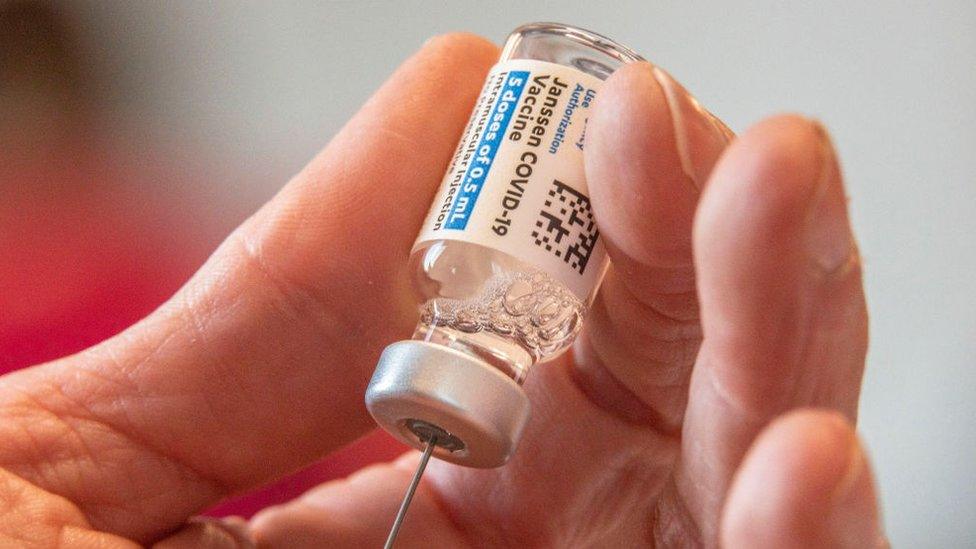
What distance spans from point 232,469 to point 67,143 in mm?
894

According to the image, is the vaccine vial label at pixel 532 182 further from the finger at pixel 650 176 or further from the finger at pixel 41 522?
the finger at pixel 41 522

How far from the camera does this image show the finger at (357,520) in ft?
2.76

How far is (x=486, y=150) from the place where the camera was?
0.65m

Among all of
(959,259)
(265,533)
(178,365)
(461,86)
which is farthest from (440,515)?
(959,259)

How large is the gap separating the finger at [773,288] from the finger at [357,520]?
33 centimetres

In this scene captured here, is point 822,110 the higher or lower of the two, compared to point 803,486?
higher

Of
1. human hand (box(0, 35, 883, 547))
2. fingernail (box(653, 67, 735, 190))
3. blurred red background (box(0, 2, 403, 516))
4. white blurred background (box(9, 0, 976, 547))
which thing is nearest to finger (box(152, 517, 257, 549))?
human hand (box(0, 35, 883, 547))

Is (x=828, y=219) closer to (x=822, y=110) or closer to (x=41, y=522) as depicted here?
(x=41, y=522)

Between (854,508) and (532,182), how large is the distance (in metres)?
0.28

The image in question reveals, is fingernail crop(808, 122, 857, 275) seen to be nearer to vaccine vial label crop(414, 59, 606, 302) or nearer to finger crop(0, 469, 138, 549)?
vaccine vial label crop(414, 59, 606, 302)

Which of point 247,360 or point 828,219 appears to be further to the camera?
point 247,360

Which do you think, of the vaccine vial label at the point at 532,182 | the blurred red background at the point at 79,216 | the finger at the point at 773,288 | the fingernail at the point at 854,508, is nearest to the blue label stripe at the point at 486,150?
the vaccine vial label at the point at 532,182

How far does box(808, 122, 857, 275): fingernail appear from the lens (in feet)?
1.55

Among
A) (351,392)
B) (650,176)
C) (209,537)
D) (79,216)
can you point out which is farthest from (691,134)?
(79,216)
